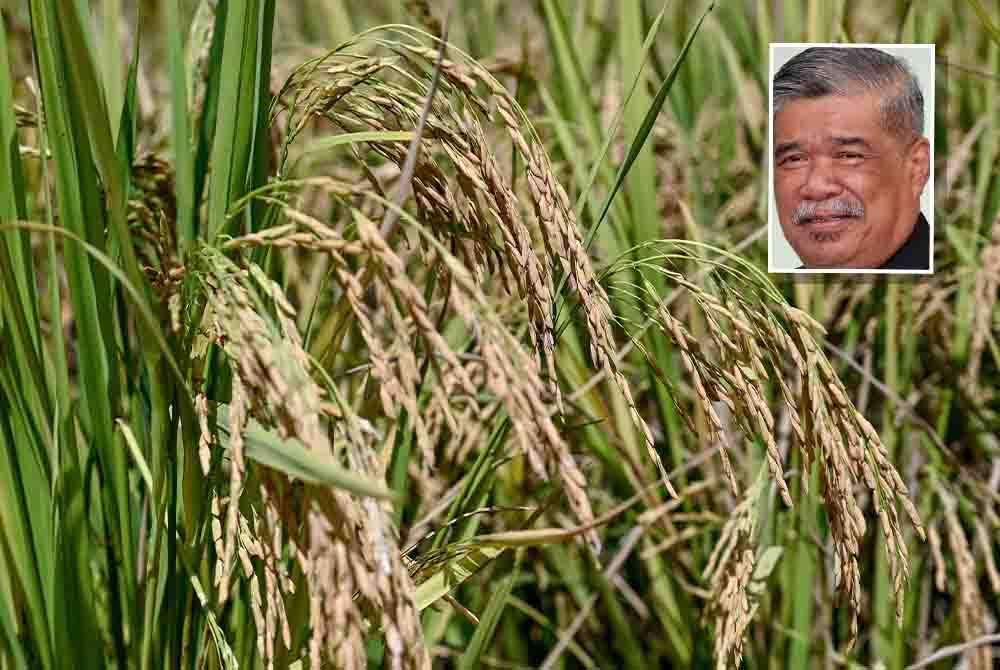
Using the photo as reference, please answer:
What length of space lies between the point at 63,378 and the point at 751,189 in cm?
73

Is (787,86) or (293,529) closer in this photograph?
(293,529)

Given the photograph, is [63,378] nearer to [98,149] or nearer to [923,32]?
[98,149]

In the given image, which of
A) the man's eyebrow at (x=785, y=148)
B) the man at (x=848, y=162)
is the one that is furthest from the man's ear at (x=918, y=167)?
the man's eyebrow at (x=785, y=148)

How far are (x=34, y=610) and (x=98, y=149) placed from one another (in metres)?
0.26

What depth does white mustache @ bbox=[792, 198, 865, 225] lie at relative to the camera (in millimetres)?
992

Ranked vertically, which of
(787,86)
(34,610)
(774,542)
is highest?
(787,86)

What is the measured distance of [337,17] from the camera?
3.57 feet

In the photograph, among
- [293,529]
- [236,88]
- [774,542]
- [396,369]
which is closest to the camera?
[293,529]

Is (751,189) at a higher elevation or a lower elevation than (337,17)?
lower

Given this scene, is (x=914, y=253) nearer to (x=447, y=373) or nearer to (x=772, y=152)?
(x=772, y=152)

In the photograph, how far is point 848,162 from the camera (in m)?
1.00

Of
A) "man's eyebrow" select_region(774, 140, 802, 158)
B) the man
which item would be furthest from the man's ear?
"man's eyebrow" select_region(774, 140, 802, 158)

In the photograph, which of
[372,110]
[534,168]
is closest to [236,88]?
[372,110]

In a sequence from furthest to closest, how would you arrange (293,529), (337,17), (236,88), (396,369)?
(337,17) < (396,369) < (236,88) < (293,529)
